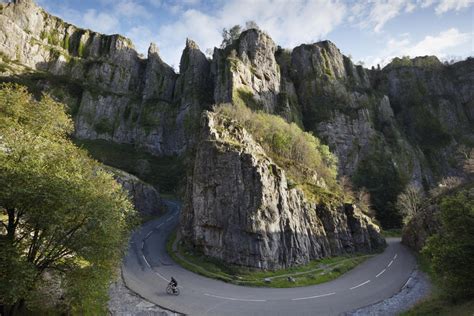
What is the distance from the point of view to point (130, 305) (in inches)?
944

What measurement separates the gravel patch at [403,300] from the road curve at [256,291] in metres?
0.72

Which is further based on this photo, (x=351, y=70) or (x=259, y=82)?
(x=351, y=70)

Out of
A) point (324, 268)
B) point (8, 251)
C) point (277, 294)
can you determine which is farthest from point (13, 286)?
point (324, 268)

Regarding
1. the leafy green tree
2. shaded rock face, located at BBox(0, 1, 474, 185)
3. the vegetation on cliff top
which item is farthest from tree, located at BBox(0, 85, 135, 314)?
shaded rock face, located at BBox(0, 1, 474, 185)

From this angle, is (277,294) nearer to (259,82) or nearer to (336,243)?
(336,243)

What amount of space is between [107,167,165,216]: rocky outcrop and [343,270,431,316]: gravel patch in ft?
155

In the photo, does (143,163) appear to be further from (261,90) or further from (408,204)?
(408,204)

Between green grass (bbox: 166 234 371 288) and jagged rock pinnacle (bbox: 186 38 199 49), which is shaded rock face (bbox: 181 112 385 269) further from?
jagged rock pinnacle (bbox: 186 38 199 49)

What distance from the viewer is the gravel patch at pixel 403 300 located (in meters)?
23.2

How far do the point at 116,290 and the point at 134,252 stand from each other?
12.1 meters

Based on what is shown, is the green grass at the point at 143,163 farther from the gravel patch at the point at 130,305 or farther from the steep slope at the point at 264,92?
the gravel patch at the point at 130,305

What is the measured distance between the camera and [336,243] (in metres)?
42.6

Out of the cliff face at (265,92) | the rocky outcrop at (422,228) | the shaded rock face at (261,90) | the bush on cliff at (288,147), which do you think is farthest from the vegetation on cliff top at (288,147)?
the shaded rock face at (261,90)

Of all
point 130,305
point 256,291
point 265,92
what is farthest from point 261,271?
point 265,92
